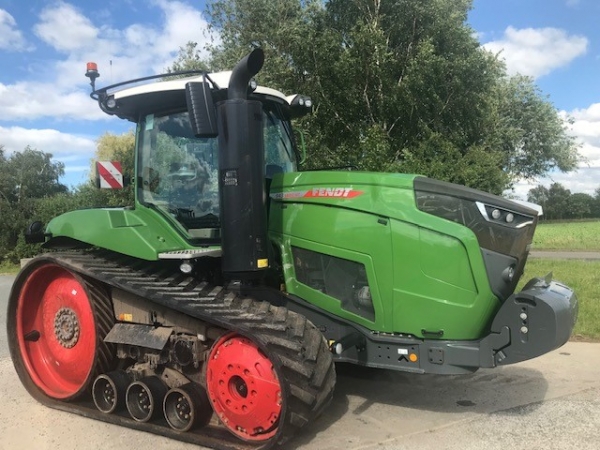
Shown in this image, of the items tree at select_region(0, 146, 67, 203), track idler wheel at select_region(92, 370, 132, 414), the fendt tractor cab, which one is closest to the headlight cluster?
the fendt tractor cab

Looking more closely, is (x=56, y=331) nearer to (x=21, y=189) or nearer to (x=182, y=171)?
(x=182, y=171)

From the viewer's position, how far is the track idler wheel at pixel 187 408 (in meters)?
3.66

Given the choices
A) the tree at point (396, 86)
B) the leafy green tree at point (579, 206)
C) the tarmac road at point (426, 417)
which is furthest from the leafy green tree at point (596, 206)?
the tarmac road at point (426, 417)

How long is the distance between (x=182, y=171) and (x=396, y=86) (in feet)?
29.4

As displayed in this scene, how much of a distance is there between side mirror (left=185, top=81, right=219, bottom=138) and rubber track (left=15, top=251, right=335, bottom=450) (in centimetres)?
113

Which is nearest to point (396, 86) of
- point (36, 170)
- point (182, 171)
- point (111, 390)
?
point (182, 171)

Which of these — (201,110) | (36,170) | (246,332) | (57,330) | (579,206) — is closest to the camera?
(246,332)

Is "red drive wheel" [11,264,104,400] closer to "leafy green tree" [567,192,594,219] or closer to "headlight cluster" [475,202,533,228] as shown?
"headlight cluster" [475,202,533,228]

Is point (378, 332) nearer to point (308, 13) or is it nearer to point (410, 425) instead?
point (410, 425)

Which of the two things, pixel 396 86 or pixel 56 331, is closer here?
pixel 56 331

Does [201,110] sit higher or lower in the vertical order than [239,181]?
higher

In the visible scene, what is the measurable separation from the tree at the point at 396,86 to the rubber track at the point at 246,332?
21.5 ft

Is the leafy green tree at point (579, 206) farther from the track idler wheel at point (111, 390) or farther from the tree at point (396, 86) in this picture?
the track idler wheel at point (111, 390)

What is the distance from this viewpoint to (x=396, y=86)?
12.2 meters
